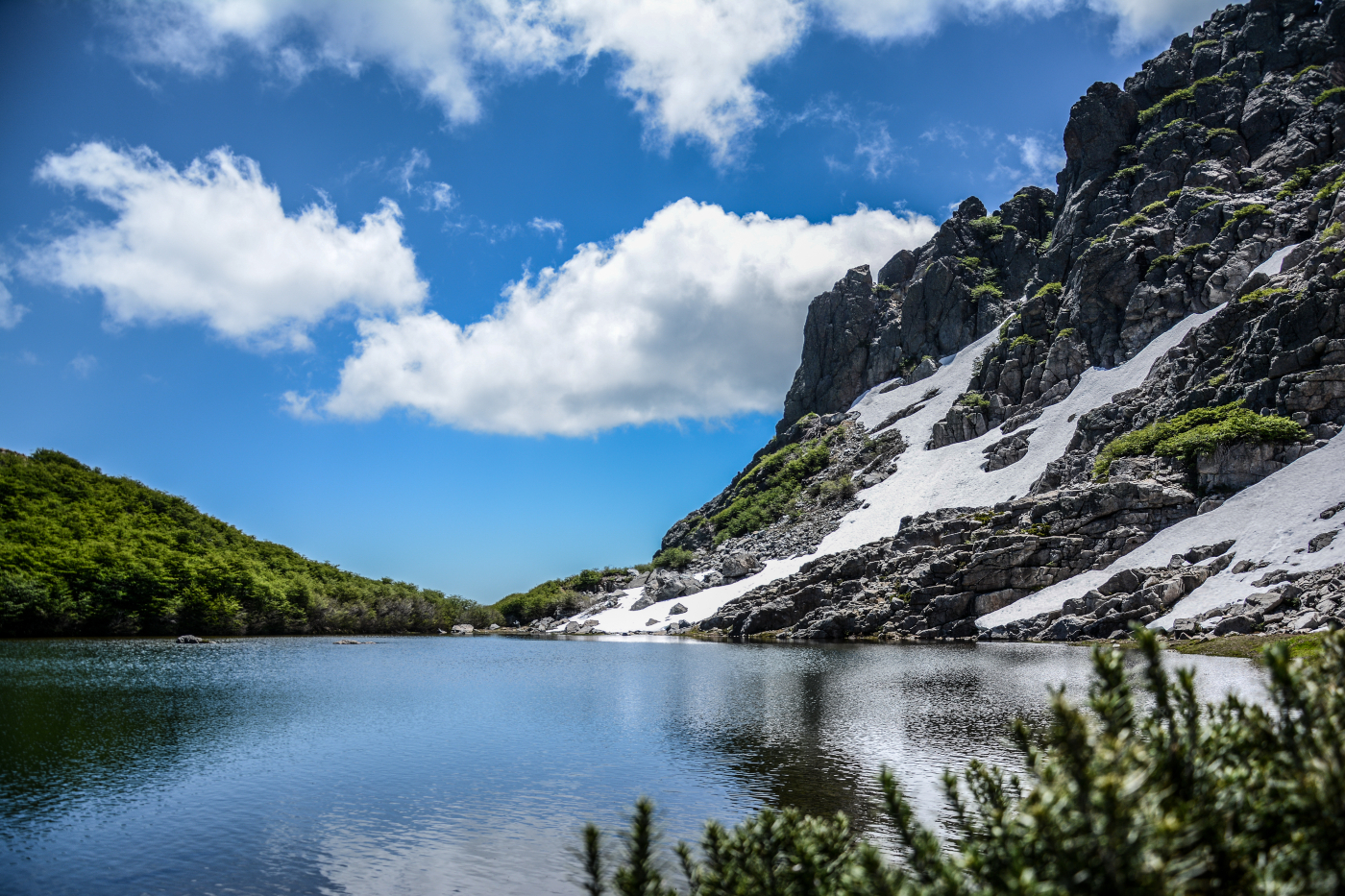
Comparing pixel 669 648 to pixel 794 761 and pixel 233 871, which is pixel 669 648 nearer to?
pixel 794 761

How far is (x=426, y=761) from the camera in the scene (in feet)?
72.5

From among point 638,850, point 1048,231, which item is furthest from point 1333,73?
point 638,850

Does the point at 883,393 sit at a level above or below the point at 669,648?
above

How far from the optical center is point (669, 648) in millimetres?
71750

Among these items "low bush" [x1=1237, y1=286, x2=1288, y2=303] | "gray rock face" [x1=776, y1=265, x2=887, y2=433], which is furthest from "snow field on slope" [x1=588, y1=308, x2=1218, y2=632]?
"gray rock face" [x1=776, y1=265, x2=887, y2=433]

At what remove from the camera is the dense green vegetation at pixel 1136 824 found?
4.18 m

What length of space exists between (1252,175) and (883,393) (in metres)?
68.6

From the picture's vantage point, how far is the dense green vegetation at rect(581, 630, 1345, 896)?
13.7 ft

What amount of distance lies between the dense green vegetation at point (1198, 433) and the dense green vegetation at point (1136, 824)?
70.6m

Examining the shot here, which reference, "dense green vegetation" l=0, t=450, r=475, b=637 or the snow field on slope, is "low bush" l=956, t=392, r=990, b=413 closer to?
the snow field on slope

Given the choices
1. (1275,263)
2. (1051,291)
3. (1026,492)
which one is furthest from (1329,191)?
(1026,492)

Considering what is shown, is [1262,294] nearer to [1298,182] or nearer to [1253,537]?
[1298,182]

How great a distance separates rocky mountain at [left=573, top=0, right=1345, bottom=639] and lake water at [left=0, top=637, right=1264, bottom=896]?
78.1 feet

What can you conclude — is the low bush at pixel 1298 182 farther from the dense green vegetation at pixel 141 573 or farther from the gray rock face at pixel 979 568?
the dense green vegetation at pixel 141 573
